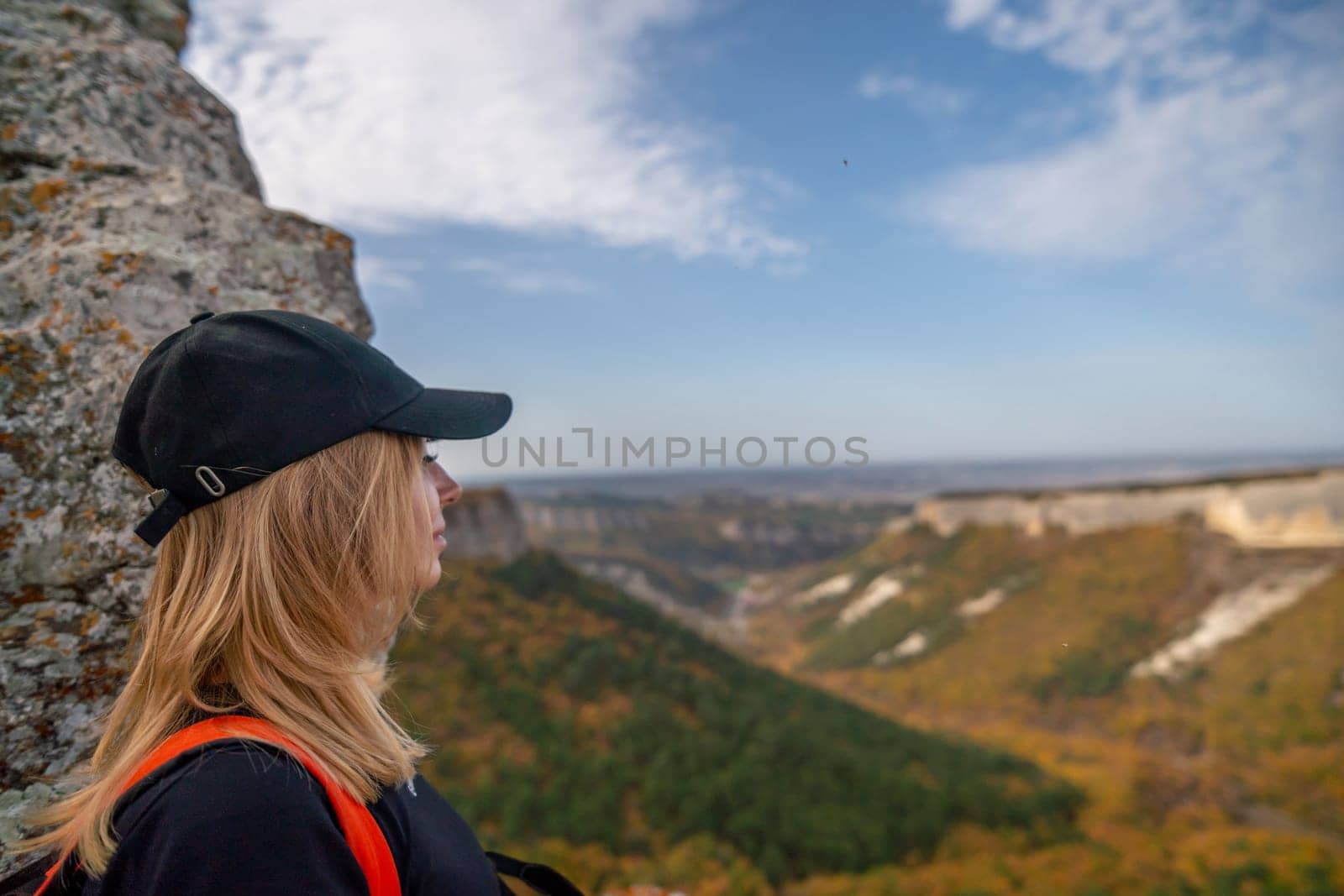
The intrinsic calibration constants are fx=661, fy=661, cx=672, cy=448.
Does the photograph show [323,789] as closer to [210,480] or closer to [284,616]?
[284,616]

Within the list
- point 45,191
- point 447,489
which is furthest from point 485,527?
point 447,489

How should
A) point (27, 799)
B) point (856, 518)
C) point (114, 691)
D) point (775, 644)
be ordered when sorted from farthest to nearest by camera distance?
point (856, 518) < point (775, 644) < point (114, 691) < point (27, 799)

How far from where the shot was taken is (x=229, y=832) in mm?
940

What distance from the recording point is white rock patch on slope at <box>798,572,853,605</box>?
52.1 meters

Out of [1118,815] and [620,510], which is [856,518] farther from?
[1118,815]

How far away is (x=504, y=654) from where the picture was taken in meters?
15.2

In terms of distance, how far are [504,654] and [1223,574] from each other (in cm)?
3147

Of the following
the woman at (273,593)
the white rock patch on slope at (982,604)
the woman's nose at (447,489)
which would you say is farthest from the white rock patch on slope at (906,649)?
the woman at (273,593)

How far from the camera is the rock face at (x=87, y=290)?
6.03 ft

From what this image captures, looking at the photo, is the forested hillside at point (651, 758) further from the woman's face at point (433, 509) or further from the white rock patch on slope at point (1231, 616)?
the white rock patch on slope at point (1231, 616)

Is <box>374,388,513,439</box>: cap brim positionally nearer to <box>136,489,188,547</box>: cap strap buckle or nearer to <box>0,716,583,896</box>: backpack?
<box>136,489,188,547</box>: cap strap buckle

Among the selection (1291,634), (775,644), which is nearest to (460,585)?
(1291,634)

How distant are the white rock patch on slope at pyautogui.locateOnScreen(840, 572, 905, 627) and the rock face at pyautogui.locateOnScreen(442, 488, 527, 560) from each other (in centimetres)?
3165

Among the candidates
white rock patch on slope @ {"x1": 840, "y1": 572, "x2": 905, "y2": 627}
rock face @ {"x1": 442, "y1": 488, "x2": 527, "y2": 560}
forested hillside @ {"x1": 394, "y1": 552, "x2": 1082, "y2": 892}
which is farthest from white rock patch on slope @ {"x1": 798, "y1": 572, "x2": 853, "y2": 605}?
rock face @ {"x1": 442, "y1": 488, "x2": 527, "y2": 560}
